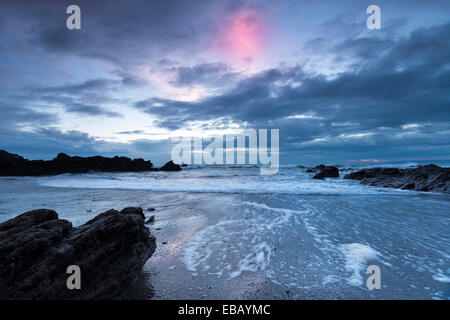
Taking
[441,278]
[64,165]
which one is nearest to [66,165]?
[64,165]

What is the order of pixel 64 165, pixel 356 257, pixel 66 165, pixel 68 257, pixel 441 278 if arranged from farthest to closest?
pixel 66 165 → pixel 64 165 → pixel 356 257 → pixel 441 278 → pixel 68 257

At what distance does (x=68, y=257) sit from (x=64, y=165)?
4400cm

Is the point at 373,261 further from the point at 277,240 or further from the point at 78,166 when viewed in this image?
the point at 78,166

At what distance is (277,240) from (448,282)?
2484 millimetres

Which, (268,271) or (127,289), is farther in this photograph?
(268,271)

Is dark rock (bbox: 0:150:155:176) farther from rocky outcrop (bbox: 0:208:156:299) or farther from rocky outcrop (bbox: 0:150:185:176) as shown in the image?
rocky outcrop (bbox: 0:208:156:299)

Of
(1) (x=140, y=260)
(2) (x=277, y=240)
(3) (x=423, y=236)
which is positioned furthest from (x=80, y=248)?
(3) (x=423, y=236)

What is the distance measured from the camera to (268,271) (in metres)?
3.00

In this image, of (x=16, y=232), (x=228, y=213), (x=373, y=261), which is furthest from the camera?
(x=228, y=213)

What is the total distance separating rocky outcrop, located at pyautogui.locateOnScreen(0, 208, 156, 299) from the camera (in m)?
2.02

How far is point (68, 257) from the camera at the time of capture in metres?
2.27

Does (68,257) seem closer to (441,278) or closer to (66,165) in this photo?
(441,278)

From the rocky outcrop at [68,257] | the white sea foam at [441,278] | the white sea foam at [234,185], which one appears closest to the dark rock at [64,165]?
the white sea foam at [234,185]
